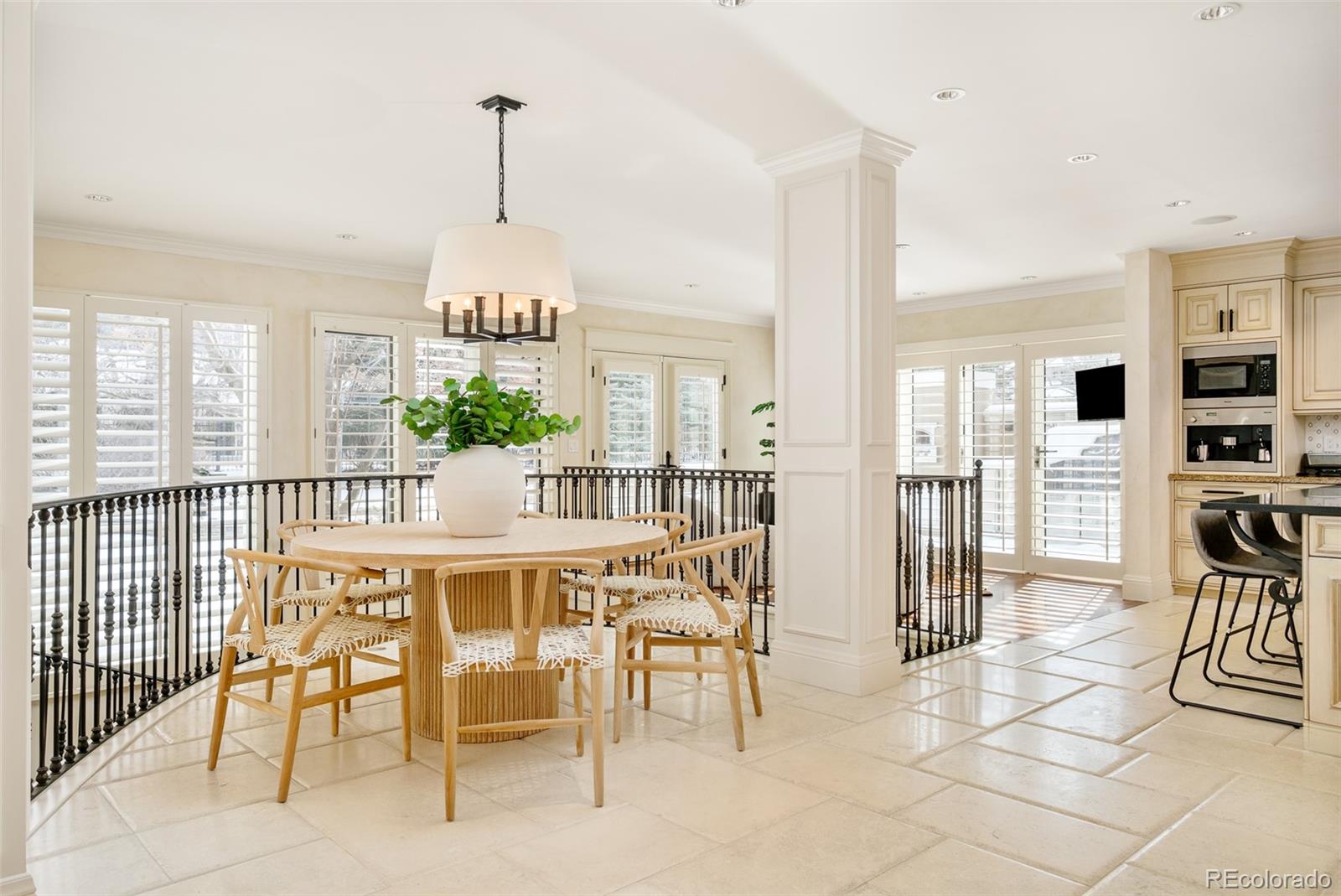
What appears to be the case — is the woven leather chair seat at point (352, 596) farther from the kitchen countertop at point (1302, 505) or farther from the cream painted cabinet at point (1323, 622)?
the cream painted cabinet at point (1323, 622)

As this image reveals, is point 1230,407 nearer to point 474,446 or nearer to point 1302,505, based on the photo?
point 1302,505

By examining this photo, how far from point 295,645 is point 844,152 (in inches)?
119

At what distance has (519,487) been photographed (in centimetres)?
334

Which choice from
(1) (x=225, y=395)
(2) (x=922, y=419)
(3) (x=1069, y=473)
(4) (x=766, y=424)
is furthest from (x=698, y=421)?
(1) (x=225, y=395)

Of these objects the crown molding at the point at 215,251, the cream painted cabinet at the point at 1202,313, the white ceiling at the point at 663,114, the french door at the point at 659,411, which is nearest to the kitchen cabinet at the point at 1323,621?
the white ceiling at the point at 663,114

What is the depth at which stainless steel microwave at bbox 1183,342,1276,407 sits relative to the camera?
19.6ft

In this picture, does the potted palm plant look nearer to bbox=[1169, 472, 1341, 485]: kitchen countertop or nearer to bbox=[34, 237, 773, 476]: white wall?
bbox=[34, 237, 773, 476]: white wall

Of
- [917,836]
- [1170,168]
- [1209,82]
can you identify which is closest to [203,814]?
[917,836]

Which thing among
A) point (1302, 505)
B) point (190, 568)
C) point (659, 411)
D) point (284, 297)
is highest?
point (284, 297)

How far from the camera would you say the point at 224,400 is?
5852 mm

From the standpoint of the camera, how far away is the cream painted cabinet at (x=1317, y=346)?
5.80 meters

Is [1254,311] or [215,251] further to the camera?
[1254,311]

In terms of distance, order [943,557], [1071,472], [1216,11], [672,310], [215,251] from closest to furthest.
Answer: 1. [1216,11]
2. [943,557]
3. [215,251]
4. [1071,472]
5. [672,310]

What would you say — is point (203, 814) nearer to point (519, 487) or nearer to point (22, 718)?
point (22, 718)
